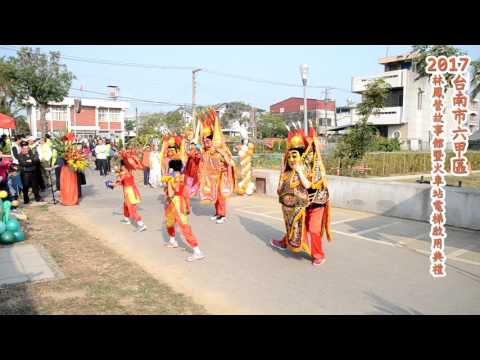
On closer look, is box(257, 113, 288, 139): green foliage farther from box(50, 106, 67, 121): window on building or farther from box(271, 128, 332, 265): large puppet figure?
box(271, 128, 332, 265): large puppet figure

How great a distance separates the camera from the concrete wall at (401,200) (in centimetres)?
760

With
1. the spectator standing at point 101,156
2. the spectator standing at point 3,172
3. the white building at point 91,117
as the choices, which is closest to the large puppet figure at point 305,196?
the spectator standing at point 3,172

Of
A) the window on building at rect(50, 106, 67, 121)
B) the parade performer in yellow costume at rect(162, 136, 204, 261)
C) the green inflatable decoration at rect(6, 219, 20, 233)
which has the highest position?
the window on building at rect(50, 106, 67, 121)

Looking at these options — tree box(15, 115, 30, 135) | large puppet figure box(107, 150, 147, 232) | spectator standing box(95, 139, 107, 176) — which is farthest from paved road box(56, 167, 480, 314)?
tree box(15, 115, 30, 135)

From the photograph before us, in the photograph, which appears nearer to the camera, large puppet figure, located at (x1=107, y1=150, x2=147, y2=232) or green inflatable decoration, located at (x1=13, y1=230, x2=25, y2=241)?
green inflatable decoration, located at (x1=13, y1=230, x2=25, y2=241)

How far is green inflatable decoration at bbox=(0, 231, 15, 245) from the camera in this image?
6199 mm

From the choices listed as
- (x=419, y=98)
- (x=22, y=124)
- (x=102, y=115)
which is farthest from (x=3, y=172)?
(x=102, y=115)

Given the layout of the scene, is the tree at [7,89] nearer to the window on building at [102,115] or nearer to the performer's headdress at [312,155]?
the window on building at [102,115]

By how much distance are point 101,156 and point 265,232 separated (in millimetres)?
11563

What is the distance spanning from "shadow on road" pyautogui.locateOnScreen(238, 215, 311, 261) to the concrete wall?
8.92 ft

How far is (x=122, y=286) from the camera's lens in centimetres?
465

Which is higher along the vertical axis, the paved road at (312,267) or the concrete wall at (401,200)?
the concrete wall at (401,200)

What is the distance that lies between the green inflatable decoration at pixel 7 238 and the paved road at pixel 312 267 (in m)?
1.42
